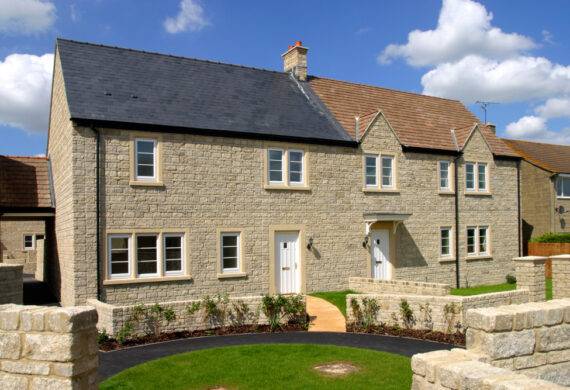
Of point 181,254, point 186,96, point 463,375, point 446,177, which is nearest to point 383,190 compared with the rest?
point 446,177

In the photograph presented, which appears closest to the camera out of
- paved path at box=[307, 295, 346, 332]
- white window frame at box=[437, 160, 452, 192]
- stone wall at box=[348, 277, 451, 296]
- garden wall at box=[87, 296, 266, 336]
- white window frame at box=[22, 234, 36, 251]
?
garden wall at box=[87, 296, 266, 336]

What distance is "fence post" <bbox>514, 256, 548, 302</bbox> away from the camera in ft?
55.6

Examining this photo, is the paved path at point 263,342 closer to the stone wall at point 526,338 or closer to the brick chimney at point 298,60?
the stone wall at point 526,338

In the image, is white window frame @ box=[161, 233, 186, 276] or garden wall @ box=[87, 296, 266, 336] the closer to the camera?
garden wall @ box=[87, 296, 266, 336]

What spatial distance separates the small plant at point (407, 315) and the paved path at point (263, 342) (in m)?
0.81

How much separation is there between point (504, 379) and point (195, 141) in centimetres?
1430

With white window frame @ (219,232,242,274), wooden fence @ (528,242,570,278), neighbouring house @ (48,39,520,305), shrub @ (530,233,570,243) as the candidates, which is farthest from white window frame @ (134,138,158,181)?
shrub @ (530,233,570,243)

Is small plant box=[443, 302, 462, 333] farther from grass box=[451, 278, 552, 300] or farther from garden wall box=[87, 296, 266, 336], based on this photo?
grass box=[451, 278, 552, 300]

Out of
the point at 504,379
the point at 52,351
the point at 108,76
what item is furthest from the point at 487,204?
the point at 52,351

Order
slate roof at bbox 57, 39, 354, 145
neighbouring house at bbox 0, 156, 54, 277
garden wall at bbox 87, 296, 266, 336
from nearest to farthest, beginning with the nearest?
1. garden wall at bbox 87, 296, 266, 336
2. slate roof at bbox 57, 39, 354, 145
3. neighbouring house at bbox 0, 156, 54, 277

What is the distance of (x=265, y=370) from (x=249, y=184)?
9576 millimetres

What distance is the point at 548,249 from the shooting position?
2847cm

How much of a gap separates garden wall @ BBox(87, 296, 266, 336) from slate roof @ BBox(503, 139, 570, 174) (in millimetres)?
25191

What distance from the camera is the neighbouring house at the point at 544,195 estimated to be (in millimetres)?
32906
